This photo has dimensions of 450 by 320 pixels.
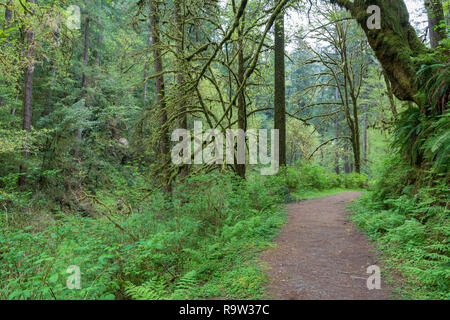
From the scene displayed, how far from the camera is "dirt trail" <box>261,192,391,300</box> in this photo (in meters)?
3.16

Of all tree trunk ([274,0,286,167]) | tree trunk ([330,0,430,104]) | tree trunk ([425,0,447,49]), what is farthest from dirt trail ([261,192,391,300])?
tree trunk ([425,0,447,49])

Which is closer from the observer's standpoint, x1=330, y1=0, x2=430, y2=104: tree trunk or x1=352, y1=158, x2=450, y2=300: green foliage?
x1=352, y1=158, x2=450, y2=300: green foliage

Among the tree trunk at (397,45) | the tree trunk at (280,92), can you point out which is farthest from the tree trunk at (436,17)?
the tree trunk at (280,92)

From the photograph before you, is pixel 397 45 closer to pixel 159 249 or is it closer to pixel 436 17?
pixel 436 17

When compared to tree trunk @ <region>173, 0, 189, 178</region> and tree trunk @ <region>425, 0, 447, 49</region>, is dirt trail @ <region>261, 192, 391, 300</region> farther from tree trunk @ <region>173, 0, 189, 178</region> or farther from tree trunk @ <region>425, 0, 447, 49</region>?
tree trunk @ <region>425, 0, 447, 49</region>

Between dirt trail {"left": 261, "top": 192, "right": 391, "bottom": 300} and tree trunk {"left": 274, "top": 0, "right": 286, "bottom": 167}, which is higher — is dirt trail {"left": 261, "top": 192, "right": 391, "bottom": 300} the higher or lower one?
the lower one

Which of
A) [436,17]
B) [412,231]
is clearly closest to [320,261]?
[412,231]

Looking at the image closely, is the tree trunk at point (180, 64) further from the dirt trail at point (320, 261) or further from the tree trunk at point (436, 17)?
the tree trunk at point (436, 17)

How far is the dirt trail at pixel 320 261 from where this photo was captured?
3.16 meters

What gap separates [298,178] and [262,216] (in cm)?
506

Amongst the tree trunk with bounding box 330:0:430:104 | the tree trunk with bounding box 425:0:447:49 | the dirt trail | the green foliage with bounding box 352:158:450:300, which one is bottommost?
the dirt trail

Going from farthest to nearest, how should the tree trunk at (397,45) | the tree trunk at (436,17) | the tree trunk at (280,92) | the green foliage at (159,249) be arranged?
the tree trunk at (280,92) → the tree trunk at (436,17) → the tree trunk at (397,45) → the green foliage at (159,249)
